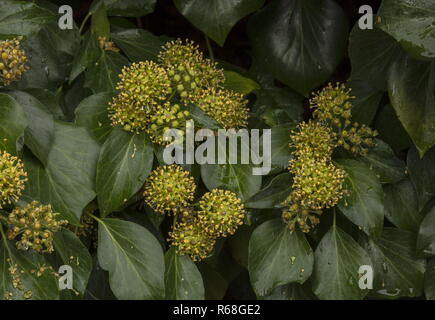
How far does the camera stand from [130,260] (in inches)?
56.7

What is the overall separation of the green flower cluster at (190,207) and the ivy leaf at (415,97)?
41 centimetres

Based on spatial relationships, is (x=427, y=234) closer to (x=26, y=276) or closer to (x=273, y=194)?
(x=273, y=194)

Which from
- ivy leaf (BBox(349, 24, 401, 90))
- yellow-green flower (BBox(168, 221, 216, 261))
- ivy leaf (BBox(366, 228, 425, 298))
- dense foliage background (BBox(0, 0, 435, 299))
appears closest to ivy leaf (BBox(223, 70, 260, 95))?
dense foliage background (BBox(0, 0, 435, 299))

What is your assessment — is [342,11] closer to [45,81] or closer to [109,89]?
[109,89]

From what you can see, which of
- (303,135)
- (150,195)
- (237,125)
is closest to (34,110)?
(150,195)

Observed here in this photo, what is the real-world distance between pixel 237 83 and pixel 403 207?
0.50m

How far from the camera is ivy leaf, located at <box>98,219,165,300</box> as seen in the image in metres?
1.42

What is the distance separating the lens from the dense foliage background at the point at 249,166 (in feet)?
4.64

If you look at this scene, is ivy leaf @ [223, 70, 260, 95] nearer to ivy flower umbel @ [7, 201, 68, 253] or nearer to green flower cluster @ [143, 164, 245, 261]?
green flower cluster @ [143, 164, 245, 261]

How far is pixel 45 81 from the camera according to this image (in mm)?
1568

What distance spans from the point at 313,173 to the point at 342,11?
0.51m

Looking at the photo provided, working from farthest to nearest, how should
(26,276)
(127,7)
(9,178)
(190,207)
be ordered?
1. (127,7)
2. (190,207)
3. (26,276)
4. (9,178)

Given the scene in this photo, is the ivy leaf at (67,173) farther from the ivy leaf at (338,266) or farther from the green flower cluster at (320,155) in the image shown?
the ivy leaf at (338,266)

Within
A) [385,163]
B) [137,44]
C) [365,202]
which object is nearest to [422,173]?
[385,163]
